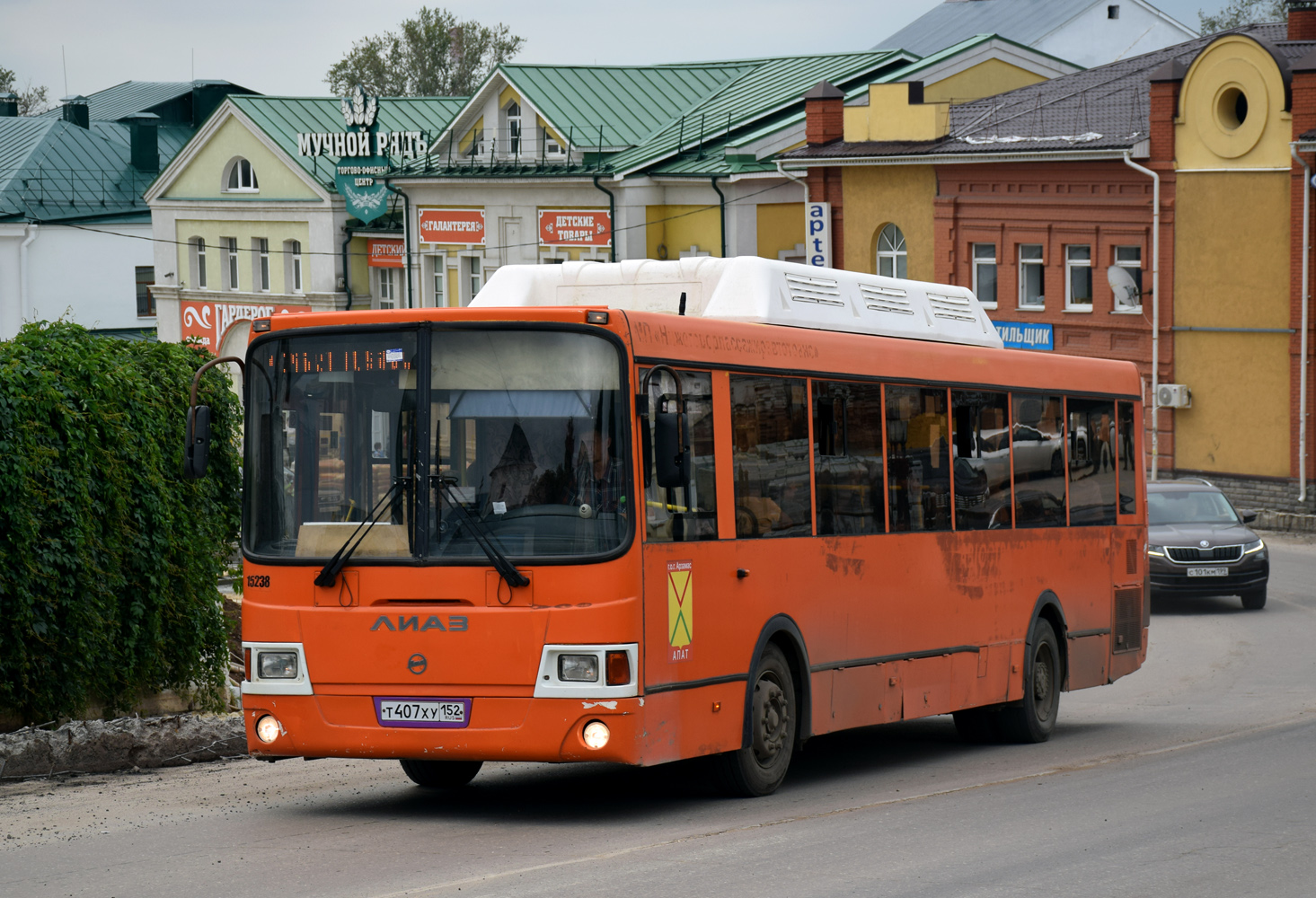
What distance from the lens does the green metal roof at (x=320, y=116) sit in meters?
64.5

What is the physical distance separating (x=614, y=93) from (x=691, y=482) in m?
48.9

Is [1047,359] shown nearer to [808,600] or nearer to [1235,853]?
[808,600]

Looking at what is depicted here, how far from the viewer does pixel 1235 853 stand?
930 cm

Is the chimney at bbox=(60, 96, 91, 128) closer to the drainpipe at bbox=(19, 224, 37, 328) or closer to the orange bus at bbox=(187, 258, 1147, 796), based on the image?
the drainpipe at bbox=(19, 224, 37, 328)

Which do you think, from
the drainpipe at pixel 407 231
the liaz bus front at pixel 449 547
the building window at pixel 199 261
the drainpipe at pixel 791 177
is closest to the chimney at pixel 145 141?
the building window at pixel 199 261

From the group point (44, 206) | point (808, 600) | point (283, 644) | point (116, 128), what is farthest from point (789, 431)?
point (116, 128)

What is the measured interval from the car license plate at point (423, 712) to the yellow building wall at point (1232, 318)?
31274 mm

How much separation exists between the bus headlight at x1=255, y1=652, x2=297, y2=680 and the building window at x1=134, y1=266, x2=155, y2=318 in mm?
65289

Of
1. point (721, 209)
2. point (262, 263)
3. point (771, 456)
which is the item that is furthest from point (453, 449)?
point (262, 263)

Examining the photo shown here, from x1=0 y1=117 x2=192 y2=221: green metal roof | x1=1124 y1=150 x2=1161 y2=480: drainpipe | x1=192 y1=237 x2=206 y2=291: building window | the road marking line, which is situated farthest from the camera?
x1=0 y1=117 x2=192 y2=221: green metal roof

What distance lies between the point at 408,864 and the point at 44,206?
65986mm

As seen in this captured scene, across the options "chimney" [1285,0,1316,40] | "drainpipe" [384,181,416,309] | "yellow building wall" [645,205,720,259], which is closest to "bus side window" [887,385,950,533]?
"chimney" [1285,0,1316,40]

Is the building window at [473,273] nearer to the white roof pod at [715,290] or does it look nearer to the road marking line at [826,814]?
the road marking line at [826,814]

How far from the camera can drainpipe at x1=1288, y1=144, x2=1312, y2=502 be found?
37.1 m
